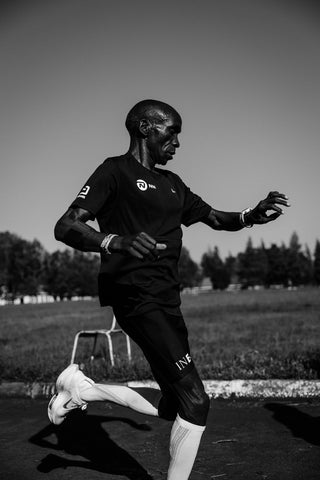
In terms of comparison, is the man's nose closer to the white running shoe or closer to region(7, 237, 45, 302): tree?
the white running shoe

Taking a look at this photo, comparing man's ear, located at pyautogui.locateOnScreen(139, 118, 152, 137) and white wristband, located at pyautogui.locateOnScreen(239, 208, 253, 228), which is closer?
man's ear, located at pyautogui.locateOnScreen(139, 118, 152, 137)

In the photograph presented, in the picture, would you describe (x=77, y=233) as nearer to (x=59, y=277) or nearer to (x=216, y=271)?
(x=59, y=277)

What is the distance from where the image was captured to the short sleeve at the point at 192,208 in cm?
388

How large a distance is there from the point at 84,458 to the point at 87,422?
4.46 feet

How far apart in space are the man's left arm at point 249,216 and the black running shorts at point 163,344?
3.57 feet

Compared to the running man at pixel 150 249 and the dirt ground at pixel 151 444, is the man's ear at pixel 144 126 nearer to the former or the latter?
the running man at pixel 150 249

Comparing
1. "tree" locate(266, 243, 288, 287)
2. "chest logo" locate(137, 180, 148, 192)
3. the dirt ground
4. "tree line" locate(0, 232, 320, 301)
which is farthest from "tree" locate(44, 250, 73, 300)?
"chest logo" locate(137, 180, 148, 192)

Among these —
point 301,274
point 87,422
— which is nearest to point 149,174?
point 87,422

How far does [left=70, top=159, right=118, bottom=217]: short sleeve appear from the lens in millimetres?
3211

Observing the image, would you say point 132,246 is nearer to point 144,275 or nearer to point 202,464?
point 144,275

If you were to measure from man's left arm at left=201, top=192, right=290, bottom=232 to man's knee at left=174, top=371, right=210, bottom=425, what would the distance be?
4.30 ft

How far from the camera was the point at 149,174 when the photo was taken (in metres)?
3.49

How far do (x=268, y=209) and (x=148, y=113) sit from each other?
1054mm

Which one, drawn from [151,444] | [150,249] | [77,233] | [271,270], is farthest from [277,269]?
[150,249]
